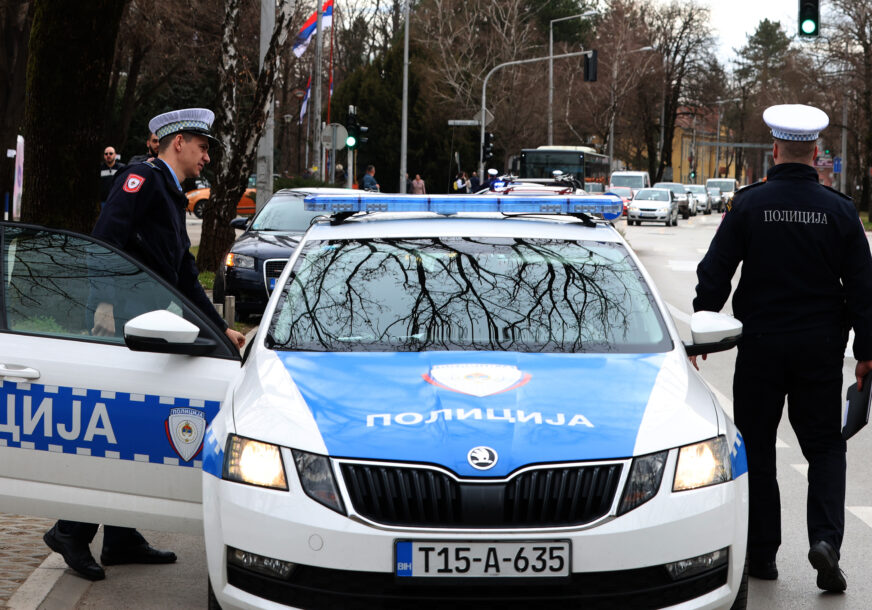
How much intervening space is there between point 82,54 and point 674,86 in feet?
254

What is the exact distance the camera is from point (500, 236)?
16.6ft

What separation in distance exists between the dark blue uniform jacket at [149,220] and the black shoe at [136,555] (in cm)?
105

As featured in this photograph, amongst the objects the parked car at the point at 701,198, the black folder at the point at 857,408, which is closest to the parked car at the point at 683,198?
the parked car at the point at 701,198

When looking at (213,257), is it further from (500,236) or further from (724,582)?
(724,582)

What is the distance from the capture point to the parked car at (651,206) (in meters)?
49.3

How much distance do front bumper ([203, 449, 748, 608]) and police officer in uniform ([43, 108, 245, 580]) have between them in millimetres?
1584

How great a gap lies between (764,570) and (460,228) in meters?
1.87

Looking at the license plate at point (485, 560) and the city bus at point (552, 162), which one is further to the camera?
the city bus at point (552, 162)

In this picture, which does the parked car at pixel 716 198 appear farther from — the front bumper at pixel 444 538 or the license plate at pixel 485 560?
the license plate at pixel 485 560

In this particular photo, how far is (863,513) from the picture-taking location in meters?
6.41

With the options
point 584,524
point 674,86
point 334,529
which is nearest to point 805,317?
point 584,524

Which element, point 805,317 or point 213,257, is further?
point 213,257

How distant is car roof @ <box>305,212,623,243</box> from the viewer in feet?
16.7

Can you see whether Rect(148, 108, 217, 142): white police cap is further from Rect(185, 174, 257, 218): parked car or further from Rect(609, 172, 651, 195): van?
Rect(609, 172, 651, 195): van
